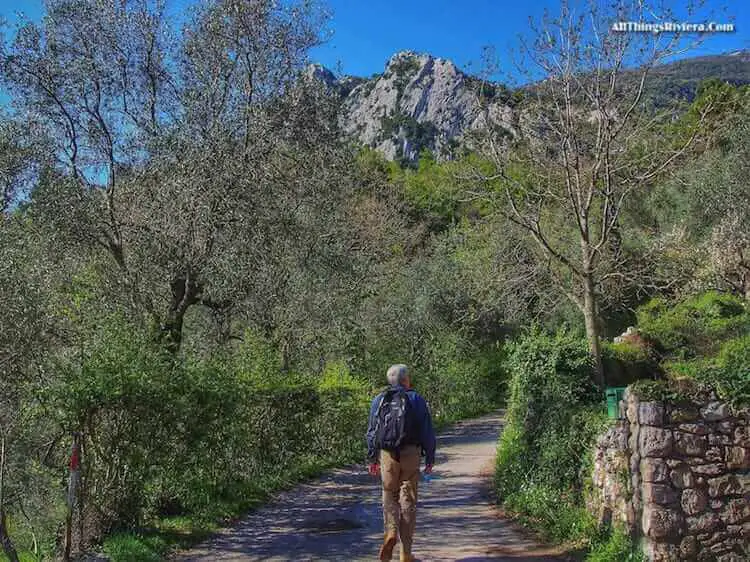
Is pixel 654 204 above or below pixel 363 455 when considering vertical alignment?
above

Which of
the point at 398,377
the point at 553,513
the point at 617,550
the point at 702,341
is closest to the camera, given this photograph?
the point at 617,550

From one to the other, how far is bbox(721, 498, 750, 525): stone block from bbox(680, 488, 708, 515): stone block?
0.68 ft

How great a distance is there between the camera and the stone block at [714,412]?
650cm

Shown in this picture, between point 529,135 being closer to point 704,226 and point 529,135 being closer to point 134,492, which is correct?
point 134,492

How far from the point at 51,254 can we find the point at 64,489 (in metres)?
3.41

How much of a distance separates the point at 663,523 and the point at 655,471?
0.46 metres

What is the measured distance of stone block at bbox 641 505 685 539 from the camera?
6.29 m

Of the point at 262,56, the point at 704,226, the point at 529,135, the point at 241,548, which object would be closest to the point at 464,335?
the point at 704,226

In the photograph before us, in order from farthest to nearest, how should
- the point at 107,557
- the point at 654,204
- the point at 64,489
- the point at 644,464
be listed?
1. the point at 654,204
2. the point at 64,489
3. the point at 107,557
4. the point at 644,464

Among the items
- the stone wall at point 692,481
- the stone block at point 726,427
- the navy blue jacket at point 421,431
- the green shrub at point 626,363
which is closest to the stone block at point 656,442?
the stone wall at point 692,481

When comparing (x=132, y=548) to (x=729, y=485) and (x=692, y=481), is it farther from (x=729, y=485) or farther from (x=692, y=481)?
(x=729, y=485)

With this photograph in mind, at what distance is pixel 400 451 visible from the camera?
6.75 m

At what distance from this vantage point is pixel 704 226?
28594 mm

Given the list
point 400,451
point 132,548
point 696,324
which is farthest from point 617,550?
point 696,324
